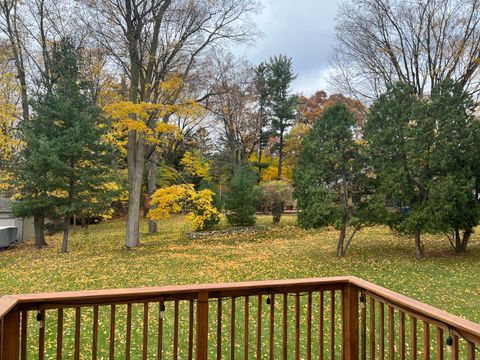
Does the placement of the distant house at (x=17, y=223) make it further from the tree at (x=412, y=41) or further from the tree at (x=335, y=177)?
the tree at (x=412, y=41)

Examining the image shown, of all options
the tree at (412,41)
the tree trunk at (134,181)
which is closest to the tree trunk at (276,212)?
the tree at (412,41)

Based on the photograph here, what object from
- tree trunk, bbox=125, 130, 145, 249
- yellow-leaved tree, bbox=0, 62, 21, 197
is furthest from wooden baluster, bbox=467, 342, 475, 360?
yellow-leaved tree, bbox=0, 62, 21, 197

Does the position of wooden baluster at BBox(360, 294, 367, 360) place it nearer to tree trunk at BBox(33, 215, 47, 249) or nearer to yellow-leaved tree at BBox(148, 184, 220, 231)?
yellow-leaved tree at BBox(148, 184, 220, 231)

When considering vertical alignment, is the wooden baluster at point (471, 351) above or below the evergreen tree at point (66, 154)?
below

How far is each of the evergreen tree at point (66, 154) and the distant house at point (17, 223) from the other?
165 inches

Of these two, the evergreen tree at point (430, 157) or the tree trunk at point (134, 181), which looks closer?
the evergreen tree at point (430, 157)

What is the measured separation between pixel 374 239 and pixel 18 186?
1219cm

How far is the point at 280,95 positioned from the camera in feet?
80.9

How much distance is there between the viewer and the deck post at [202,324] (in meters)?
2.06

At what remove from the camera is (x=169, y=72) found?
42.5 ft

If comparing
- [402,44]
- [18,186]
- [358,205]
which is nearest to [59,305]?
[358,205]

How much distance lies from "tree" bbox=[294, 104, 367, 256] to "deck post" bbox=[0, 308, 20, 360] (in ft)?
27.1

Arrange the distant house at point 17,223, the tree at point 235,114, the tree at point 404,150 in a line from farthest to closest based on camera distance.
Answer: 1. the tree at point 235,114
2. the distant house at point 17,223
3. the tree at point 404,150

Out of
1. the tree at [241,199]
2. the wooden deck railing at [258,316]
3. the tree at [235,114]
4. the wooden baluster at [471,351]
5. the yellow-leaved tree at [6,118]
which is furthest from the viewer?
the tree at [235,114]
